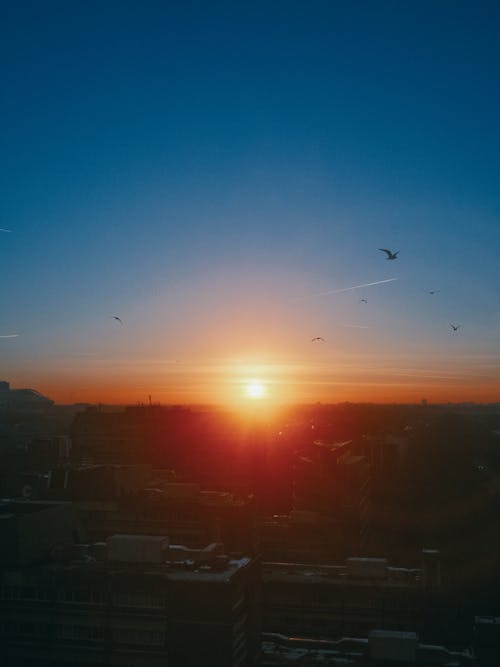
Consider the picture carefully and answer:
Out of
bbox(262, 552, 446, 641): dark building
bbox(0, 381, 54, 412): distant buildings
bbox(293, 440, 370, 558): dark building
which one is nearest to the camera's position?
bbox(262, 552, 446, 641): dark building

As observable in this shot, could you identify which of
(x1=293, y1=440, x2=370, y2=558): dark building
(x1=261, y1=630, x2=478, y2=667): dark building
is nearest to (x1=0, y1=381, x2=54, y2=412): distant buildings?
(x1=293, y1=440, x2=370, y2=558): dark building

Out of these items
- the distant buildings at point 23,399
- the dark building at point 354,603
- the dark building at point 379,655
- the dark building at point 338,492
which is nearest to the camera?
the dark building at point 379,655

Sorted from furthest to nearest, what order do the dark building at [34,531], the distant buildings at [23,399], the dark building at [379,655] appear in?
the distant buildings at [23,399] → the dark building at [34,531] → the dark building at [379,655]

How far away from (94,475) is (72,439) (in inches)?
982

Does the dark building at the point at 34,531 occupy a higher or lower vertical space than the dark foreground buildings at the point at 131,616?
higher

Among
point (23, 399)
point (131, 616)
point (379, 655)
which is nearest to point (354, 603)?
point (379, 655)

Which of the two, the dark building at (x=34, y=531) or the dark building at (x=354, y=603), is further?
the dark building at (x=354, y=603)

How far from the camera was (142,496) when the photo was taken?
29.5 metres

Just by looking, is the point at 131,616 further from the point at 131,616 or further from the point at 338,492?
the point at 338,492

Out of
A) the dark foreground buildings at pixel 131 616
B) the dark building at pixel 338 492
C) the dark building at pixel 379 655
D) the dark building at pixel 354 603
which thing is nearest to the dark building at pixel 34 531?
the dark foreground buildings at pixel 131 616

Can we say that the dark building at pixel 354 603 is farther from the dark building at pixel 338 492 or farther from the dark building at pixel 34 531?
the dark building at pixel 34 531

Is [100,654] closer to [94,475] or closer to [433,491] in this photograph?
[94,475]

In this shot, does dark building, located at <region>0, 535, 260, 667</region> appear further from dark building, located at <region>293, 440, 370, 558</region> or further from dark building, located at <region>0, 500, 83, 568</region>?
dark building, located at <region>293, 440, 370, 558</region>

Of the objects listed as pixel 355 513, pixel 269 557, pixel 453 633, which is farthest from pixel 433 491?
pixel 453 633
